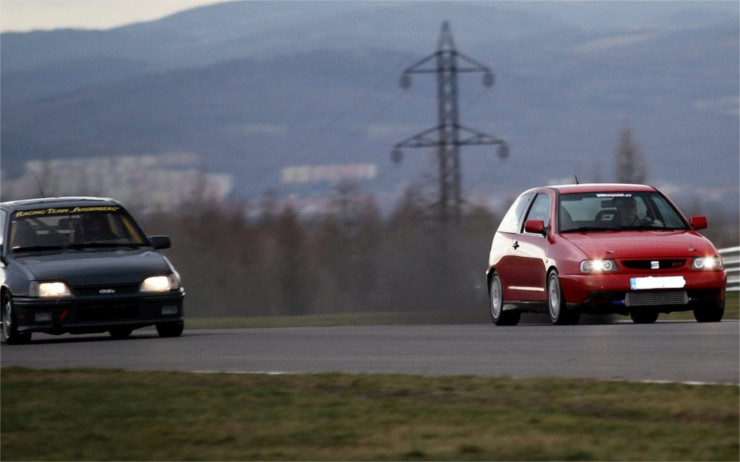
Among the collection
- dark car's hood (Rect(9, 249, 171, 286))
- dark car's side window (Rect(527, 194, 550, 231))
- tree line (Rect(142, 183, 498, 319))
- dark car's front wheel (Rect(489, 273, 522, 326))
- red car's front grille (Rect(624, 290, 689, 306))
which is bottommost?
tree line (Rect(142, 183, 498, 319))

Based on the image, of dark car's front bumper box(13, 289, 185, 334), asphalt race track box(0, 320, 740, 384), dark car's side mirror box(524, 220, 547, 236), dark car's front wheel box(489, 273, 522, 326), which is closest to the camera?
asphalt race track box(0, 320, 740, 384)

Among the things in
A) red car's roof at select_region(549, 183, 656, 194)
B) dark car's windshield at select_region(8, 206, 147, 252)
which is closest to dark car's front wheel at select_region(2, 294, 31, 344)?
dark car's windshield at select_region(8, 206, 147, 252)

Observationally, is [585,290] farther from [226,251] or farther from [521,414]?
[226,251]

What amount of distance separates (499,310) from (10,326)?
19.0 feet

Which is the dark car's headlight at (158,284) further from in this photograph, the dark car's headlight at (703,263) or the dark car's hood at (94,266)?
the dark car's headlight at (703,263)

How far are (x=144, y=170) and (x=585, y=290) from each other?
140216 millimetres

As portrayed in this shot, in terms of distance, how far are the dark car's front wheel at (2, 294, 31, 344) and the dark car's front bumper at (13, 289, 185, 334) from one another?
14cm

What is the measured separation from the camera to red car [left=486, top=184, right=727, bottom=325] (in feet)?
59.0

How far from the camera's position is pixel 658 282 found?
706 inches

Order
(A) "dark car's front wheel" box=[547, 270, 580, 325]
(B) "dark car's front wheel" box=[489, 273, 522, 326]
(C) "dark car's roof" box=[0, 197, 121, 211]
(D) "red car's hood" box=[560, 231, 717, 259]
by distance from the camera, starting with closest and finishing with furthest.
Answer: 1. (D) "red car's hood" box=[560, 231, 717, 259]
2. (A) "dark car's front wheel" box=[547, 270, 580, 325]
3. (C) "dark car's roof" box=[0, 197, 121, 211]
4. (B) "dark car's front wheel" box=[489, 273, 522, 326]

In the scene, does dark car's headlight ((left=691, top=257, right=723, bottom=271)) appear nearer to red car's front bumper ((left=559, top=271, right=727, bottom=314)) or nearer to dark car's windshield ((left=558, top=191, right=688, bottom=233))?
red car's front bumper ((left=559, top=271, right=727, bottom=314))

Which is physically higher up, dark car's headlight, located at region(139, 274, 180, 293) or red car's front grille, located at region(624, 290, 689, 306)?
dark car's headlight, located at region(139, 274, 180, 293)

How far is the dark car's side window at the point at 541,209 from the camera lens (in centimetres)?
1935

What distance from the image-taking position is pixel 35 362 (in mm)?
15125
